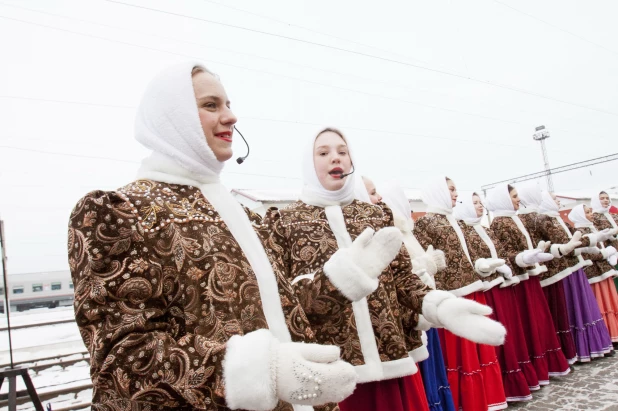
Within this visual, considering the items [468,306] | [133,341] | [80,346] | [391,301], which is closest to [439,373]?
[391,301]

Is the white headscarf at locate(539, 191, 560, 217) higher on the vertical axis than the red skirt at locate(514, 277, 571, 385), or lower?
higher

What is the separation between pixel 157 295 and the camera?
3.71 feet

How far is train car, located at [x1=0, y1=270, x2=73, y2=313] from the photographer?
3384cm

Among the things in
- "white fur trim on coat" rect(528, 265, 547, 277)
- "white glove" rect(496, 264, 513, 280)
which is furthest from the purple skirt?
"white glove" rect(496, 264, 513, 280)

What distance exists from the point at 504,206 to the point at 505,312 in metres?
1.42

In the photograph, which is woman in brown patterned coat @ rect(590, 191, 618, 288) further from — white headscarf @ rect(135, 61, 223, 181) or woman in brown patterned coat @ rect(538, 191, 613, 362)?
white headscarf @ rect(135, 61, 223, 181)

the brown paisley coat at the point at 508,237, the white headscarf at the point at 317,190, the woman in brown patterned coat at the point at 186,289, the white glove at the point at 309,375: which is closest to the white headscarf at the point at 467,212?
the brown paisley coat at the point at 508,237

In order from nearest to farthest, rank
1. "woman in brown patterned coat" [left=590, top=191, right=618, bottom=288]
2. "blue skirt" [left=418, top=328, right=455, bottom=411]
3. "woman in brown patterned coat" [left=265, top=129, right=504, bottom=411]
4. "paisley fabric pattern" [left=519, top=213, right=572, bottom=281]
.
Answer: "woman in brown patterned coat" [left=265, top=129, right=504, bottom=411], "blue skirt" [left=418, top=328, right=455, bottom=411], "paisley fabric pattern" [left=519, top=213, right=572, bottom=281], "woman in brown patterned coat" [left=590, top=191, right=618, bottom=288]

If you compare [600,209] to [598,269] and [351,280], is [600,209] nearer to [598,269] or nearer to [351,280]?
[598,269]

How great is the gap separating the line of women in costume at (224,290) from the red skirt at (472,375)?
1.58 meters

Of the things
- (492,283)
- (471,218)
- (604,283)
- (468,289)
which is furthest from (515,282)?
(604,283)

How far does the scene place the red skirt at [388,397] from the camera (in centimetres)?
221

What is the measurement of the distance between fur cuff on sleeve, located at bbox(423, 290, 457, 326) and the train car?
122ft

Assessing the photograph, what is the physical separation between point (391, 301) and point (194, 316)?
1409 millimetres
